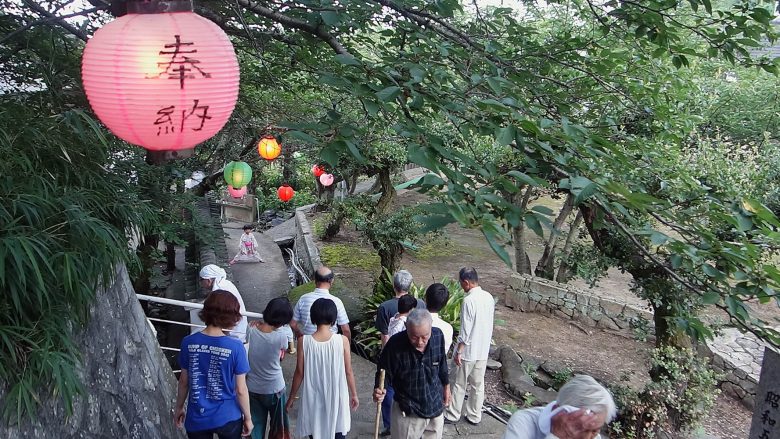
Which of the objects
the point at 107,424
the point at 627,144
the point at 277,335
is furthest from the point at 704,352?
the point at 107,424

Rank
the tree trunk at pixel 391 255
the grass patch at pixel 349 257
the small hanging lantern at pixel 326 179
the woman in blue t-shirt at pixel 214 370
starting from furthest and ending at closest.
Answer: the small hanging lantern at pixel 326 179, the grass patch at pixel 349 257, the tree trunk at pixel 391 255, the woman in blue t-shirt at pixel 214 370

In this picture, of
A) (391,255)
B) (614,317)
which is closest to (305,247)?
(391,255)

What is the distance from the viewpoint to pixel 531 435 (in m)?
2.54

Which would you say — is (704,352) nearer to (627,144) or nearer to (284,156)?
(627,144)

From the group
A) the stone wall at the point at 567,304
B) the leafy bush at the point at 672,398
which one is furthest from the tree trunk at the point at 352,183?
the leafy bush at the point at 672,398

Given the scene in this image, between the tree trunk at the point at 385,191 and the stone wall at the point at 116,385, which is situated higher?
the stone wall at the point at 116,385

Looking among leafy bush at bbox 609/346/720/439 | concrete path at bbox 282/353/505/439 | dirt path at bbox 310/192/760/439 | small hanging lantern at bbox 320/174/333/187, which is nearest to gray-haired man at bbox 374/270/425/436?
concrete path at bbox 282/353/505/439

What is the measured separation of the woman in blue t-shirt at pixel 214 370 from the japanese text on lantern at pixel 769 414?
3.90 meters

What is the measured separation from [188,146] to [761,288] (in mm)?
3168

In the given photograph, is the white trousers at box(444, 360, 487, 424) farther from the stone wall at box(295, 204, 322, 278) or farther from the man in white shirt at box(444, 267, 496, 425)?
the stone wall at box(295, 204, 322, 278)

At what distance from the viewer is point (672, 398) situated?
6664mm

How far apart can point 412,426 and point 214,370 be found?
1.54 m

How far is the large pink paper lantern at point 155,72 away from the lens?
2586mm

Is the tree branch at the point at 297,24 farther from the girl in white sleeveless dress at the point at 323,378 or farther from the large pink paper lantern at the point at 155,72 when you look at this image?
the girl in white sleeveless dress at the point at 323,378
